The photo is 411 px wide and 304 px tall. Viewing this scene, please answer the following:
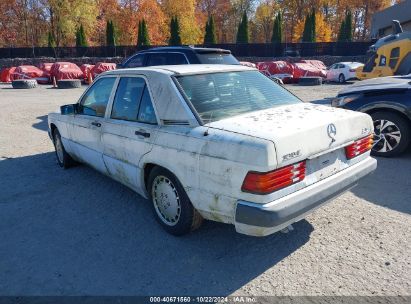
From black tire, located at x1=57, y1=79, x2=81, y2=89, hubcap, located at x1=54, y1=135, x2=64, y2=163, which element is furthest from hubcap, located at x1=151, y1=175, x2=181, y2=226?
black tire, located at x1=57, y1=79, x2=81, y2=89

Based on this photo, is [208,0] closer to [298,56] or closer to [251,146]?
[298,56]

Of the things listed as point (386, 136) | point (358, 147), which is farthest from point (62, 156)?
point (386, 136)

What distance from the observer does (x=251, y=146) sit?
2.45 meters

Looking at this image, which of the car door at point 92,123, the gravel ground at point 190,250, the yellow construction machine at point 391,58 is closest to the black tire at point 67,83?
the yellow construction machine at point 391,58

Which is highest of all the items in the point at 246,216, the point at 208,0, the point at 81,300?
the point at 208,0

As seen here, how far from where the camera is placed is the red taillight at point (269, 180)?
8.05 ft

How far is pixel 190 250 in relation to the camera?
10.2 ft

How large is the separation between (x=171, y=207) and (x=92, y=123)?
1.72m

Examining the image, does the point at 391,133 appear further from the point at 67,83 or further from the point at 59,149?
the point at 67,83

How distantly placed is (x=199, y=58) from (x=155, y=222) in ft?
16.0

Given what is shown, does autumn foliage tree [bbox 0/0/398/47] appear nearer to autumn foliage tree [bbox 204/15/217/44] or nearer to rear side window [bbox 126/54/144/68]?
autumn foliage tree [bbox 204/15/217/44]

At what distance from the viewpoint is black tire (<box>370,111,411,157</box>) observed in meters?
5.40

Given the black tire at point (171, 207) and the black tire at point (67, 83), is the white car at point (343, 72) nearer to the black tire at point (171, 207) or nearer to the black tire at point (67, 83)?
the black tire at point (67, 83)

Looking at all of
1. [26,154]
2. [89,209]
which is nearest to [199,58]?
[26,154]
